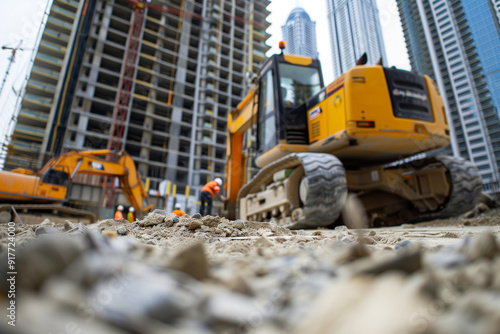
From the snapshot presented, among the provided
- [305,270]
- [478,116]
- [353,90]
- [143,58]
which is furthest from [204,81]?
[305,270]

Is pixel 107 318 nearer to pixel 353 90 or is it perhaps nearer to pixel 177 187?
pixel 353 90

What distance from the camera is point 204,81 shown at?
113 feet

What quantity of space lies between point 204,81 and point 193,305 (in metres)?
35.9

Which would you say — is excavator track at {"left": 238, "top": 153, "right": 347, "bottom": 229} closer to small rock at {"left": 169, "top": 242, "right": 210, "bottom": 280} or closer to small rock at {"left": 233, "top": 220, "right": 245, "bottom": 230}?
small rock at {"left": 233, "top": 220, "right": 245, "bottom": 230}

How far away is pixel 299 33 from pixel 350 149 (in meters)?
5.99

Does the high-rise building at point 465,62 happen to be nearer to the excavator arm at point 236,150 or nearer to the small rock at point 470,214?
the small rock at point 470,214

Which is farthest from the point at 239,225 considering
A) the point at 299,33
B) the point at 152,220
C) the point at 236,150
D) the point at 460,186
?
the point at 299,33

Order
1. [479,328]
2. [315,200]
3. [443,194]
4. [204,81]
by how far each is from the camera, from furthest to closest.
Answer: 1. [204,81]
2. [443,194]
3. [315,200]
4. [479,328]

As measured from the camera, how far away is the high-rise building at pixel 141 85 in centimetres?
2577

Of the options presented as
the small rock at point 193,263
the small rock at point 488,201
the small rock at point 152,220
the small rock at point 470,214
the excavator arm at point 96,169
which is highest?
the excavator arm at point 96,169

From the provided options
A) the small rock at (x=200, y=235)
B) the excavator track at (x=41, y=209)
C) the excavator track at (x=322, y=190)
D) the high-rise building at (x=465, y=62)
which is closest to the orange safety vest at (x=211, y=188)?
the excavator track at (x=322, y=190)

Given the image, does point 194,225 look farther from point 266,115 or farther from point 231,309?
point 266,115

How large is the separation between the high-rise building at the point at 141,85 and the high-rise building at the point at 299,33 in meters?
19.1

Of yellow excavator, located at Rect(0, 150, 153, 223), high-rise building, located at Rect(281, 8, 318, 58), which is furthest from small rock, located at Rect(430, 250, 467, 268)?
high-rise building, located at Rect(281, 8, 318, 58)
